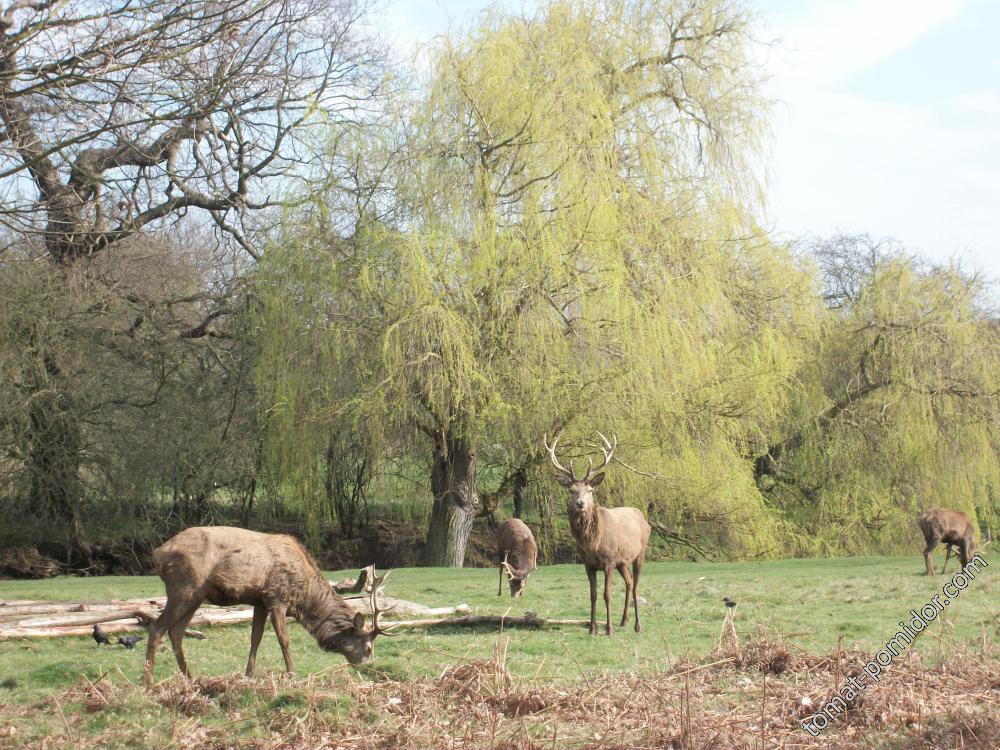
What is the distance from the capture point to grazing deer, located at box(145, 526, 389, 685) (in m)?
7.37

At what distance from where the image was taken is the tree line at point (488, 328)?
17.8m

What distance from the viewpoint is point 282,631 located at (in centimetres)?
753

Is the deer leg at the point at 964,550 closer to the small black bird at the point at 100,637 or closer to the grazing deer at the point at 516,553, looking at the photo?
the grazing deer at the point at 516,553

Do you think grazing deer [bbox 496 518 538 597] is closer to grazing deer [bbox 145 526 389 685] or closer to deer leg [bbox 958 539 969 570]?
grazing deer [bbox 145 526 389 685]

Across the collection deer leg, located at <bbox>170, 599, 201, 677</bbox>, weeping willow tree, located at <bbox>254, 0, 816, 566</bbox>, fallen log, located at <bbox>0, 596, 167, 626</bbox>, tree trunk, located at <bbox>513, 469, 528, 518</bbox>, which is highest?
weeping willow tree, located at <bbox>254, 0, 816, 566</bbox>

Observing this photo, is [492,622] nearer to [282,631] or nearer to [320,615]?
[320,615]

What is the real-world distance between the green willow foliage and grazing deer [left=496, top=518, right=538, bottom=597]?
3.74 m

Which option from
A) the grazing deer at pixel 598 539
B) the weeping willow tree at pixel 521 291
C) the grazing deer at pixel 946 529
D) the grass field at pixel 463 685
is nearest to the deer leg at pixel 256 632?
the grass field at pixel 463 685

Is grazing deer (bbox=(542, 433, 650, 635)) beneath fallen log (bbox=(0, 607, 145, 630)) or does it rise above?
above

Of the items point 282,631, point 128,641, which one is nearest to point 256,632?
point 282,631

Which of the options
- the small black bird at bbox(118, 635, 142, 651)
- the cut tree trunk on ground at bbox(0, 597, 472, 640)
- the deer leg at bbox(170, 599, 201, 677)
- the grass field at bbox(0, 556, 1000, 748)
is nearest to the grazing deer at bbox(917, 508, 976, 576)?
the grass field at bbox(0, 556, 1000, 748)

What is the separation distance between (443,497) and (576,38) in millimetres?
9667

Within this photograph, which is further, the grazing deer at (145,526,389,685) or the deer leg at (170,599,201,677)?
the grazing deer at (145,526,389,685)

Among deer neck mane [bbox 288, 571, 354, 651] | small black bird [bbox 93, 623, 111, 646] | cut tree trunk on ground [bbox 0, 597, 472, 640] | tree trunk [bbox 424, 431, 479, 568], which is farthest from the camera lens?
tree trunk [bbox 424, 431, 479, 568]
